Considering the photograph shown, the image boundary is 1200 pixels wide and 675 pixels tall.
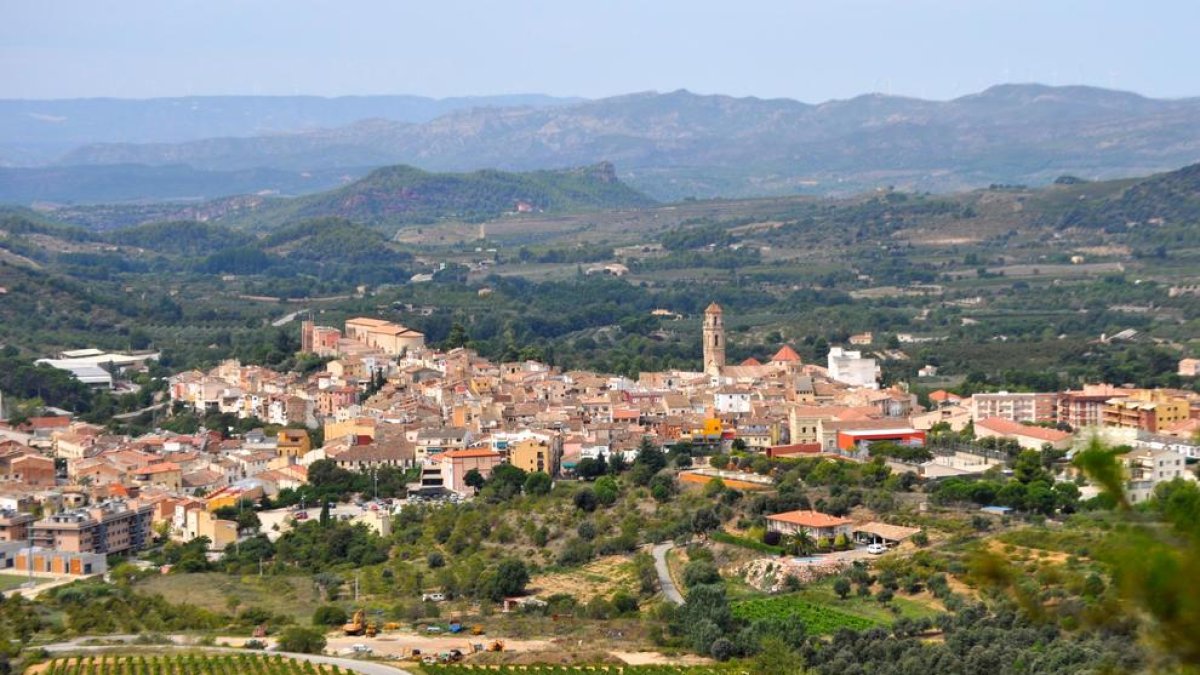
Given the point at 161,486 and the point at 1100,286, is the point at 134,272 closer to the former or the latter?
the point at 1100,286

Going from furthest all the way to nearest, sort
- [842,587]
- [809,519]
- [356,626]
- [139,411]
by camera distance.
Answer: [139,411] → [809,519] → [356,626] → [842,587]

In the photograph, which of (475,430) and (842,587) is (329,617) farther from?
(475,430)

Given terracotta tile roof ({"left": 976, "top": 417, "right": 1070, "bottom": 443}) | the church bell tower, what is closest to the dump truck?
terracotta tile roof ({"left": 976, "top": 417, "right": 1070, "bottom": 443})

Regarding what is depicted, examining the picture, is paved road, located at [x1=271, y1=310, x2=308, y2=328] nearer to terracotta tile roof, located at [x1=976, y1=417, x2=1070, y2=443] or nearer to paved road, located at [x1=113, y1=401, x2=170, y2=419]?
paved road, located at [x1=113, y1=401, x2=170, y2=419]

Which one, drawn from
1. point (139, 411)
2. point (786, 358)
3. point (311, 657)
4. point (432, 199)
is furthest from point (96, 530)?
point (432, 199)

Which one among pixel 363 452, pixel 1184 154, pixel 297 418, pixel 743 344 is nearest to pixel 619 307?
pixel 743 344
